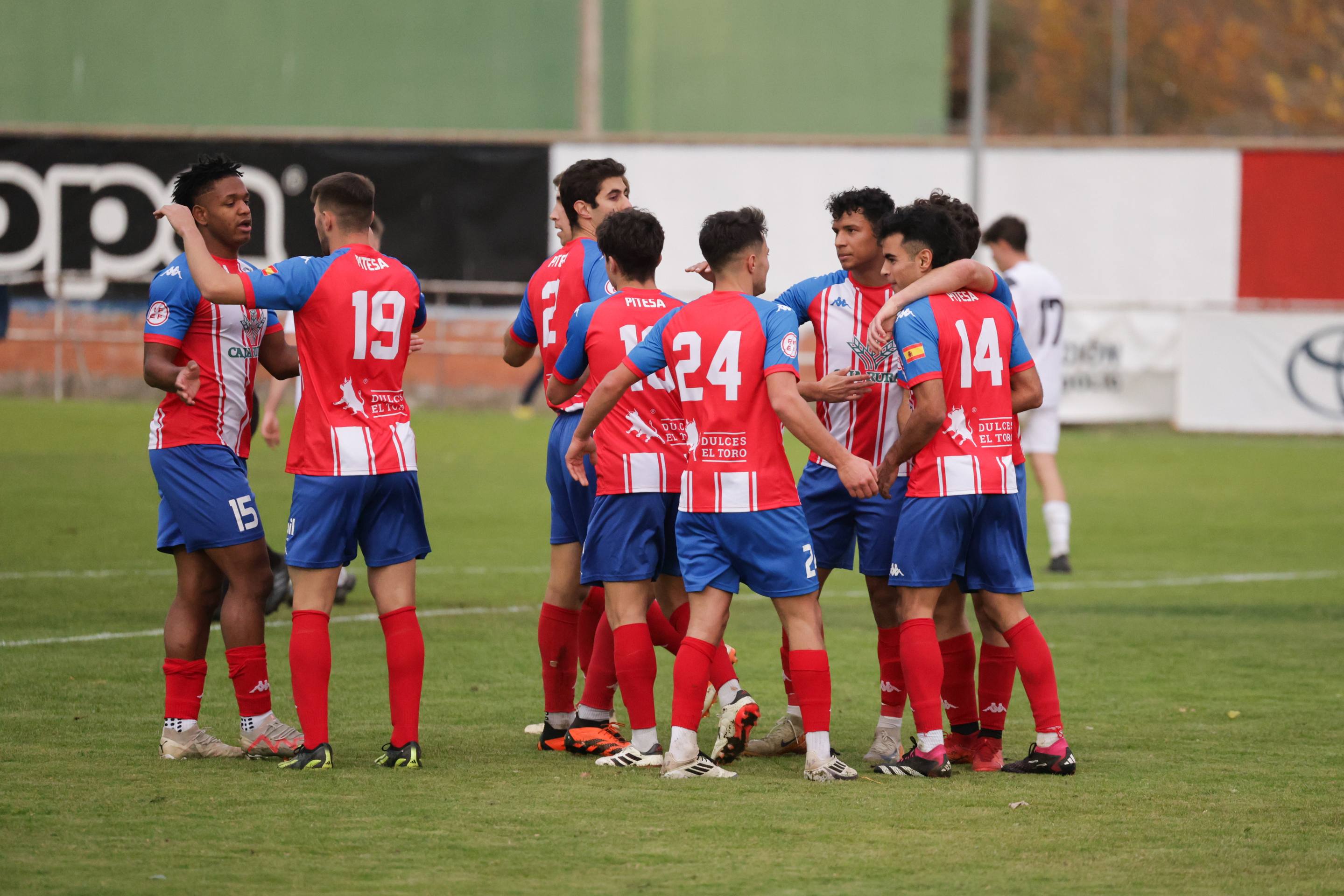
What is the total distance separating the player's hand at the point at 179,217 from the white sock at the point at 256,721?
5.98ft

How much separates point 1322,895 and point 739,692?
2489 mm

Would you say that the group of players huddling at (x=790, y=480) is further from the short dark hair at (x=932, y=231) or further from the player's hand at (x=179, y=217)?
the player's hand at (x=179, y=217)

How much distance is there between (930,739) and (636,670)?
43.3 inches

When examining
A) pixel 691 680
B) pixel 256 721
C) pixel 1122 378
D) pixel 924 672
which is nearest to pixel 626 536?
pixel 691 680

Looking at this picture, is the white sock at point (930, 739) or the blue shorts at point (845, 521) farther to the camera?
the blue shorts at point (845, 521)

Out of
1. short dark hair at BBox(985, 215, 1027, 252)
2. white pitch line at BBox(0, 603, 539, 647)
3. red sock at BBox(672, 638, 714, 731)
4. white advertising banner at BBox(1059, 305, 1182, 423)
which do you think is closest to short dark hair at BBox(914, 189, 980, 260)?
red sock at BBox(672, 638, 714, 731)

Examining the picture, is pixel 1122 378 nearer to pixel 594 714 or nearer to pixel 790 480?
pixel 594 714

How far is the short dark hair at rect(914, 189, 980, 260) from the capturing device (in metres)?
6.34

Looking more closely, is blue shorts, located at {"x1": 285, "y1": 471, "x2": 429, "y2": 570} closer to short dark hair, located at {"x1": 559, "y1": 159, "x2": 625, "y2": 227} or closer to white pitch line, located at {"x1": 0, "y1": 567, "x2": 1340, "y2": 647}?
short dark hair, located at {"x1": 559, "y1": 159, "x2": 625, "y2": 227}

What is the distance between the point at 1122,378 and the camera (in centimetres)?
2344

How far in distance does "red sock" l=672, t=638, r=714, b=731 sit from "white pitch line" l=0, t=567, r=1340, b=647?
3.95 metres

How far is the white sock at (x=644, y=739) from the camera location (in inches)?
248

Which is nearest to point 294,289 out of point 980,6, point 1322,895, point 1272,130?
point 1322,895

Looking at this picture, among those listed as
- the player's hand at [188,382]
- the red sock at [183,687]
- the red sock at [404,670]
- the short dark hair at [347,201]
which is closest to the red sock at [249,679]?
the red sock at [183,687]
